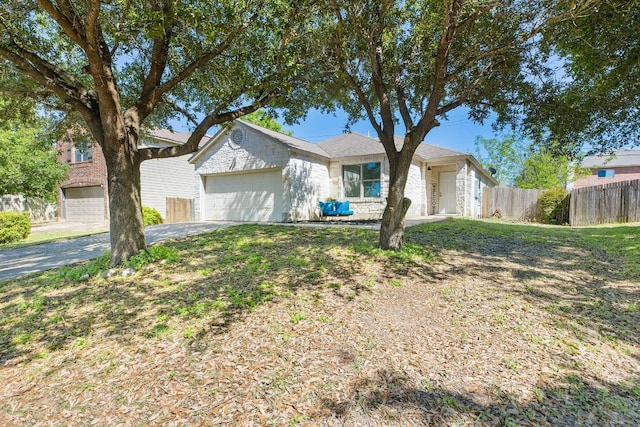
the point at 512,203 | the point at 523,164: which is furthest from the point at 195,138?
the point at 523,164

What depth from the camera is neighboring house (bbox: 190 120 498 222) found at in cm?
1294

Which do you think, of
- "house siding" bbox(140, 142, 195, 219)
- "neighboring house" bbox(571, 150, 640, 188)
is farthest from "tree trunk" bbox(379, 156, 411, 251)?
"neighboring house" bbox(571, 150, 640, 188)

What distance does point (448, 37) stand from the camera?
207 inches

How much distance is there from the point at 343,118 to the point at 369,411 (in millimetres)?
8376

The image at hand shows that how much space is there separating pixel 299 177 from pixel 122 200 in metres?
7.92

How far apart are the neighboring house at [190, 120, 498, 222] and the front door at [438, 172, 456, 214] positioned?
Answer: 0.39 ft

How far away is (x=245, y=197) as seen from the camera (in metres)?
14.0

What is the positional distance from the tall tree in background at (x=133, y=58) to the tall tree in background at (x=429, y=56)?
115cm

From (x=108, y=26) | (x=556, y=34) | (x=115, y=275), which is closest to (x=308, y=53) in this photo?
(x=108, y=26)

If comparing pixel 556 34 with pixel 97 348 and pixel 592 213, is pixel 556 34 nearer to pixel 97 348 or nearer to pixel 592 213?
pixel 97 348

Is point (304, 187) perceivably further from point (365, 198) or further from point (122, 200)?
point (122, 200)

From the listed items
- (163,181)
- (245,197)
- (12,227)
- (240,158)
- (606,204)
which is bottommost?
(12,227)

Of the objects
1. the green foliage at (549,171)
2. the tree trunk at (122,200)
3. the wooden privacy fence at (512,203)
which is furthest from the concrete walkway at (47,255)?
the green foliage at (549,171)

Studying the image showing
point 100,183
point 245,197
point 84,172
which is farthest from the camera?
point 84,172
